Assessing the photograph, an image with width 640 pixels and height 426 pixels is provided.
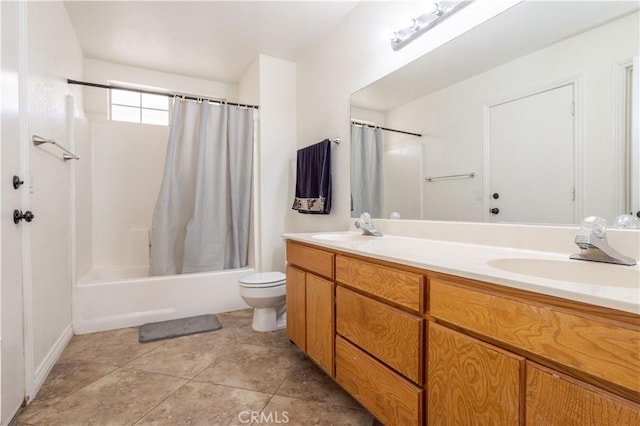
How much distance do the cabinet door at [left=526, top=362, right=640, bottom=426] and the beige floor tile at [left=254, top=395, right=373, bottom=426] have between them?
2.77 ft

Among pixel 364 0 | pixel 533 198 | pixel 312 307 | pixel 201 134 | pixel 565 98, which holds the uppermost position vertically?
pixel 364 0

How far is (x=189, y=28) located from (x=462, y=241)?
8.76ft

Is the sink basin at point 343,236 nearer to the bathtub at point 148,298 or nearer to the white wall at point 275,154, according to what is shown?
the white wall at point 275,154

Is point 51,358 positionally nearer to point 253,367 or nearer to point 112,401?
point 112,401

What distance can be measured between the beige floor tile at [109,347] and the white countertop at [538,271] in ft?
5.43

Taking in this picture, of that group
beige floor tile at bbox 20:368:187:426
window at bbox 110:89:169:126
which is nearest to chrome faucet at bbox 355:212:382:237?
beige floor tile at bbox 20:368:187:426

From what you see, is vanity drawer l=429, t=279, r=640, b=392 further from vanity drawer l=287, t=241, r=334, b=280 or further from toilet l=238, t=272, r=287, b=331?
toilet l=238, t=272, r=287, b=331

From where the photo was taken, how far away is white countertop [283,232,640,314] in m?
0.61

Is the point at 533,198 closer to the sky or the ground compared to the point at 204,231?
closer to the sky

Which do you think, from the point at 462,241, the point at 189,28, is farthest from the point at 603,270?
the point at 189,28

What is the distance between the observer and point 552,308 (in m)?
0.66

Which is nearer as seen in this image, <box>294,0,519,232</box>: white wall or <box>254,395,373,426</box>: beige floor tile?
<box>254,395,373,426</box>: beige floor tile

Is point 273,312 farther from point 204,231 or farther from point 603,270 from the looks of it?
point 603,270

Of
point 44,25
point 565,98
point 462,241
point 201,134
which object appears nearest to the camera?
point 565,98
